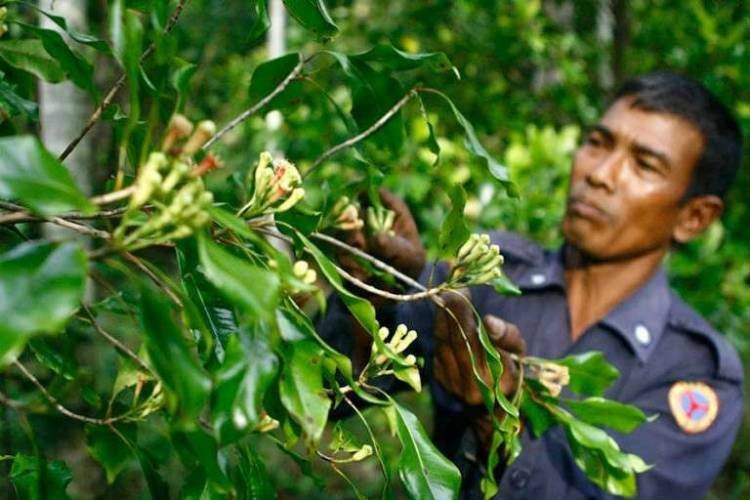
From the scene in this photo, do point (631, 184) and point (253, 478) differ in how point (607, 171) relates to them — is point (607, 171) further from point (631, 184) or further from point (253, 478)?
point (253, 478)

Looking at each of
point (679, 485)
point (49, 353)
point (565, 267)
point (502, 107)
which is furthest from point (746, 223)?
point (49, 353)

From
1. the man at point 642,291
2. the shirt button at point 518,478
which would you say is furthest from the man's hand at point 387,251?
the shirt button at point 518,478

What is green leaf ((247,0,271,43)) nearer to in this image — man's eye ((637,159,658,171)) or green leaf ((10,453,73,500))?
green leaf ((10,453,73,500))

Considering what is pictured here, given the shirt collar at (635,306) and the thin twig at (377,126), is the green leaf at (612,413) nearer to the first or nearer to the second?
the thin twig at (377,126)

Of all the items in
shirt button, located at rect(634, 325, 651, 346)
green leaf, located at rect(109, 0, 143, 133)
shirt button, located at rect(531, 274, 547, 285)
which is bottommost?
shirt button, located at rect(634, 325, 651, 346)

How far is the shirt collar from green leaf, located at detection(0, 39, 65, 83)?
35.4 inches

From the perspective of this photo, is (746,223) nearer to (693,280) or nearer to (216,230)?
(693,280)

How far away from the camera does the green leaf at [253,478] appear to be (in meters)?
0.68

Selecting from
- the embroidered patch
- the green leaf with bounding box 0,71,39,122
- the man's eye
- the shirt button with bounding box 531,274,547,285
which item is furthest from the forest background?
the green leaf with bounding box 0,71,39,122

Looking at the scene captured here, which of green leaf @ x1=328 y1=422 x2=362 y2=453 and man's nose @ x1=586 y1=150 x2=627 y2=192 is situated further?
man's nose @ x1=586 y1=150 x2=627 y2=192

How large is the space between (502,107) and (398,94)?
175cm

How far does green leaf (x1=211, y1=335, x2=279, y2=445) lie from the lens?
0.50 m

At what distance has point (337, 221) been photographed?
0.92m

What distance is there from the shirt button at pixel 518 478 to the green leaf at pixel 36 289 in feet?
2.97
